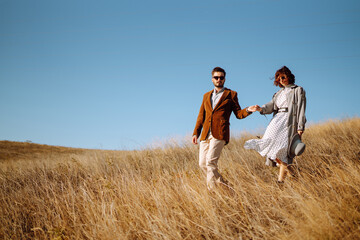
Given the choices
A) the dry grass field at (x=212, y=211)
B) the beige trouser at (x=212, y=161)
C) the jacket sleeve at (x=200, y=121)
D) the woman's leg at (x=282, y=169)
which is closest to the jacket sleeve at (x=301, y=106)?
the woman's leg at (x=282, y=169)

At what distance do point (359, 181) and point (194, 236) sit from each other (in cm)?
213

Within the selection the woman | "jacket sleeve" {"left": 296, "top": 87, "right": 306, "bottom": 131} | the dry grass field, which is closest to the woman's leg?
the woman

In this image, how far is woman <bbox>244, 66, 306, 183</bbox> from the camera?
293cm

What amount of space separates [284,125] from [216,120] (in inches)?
38.4

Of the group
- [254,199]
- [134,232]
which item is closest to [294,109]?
[254,199]

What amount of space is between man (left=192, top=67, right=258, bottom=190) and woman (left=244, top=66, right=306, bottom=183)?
0.40m

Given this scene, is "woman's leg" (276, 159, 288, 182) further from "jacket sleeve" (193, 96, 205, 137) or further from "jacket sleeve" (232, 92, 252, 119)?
"jacket sleeve" (193, 96, 205, 137)

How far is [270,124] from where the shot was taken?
3.11 m

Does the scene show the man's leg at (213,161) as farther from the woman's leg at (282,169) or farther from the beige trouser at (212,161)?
the woman's leg at (282,169)

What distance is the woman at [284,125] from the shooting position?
9.62ft

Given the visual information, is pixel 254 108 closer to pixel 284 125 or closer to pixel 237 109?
pixel 237 109

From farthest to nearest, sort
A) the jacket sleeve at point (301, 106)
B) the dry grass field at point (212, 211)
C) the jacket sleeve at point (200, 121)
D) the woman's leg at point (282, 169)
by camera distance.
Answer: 1. the jacket sleeve at point (200, 121)
2. the woman's leg at point (282, 169)
3. the jacket sleeve at point (301, 106)
4. the dry grass field at point (212, 211)

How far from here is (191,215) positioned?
2475 millimetres

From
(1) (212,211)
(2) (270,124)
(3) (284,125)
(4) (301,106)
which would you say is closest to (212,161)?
(1) (212,211)
